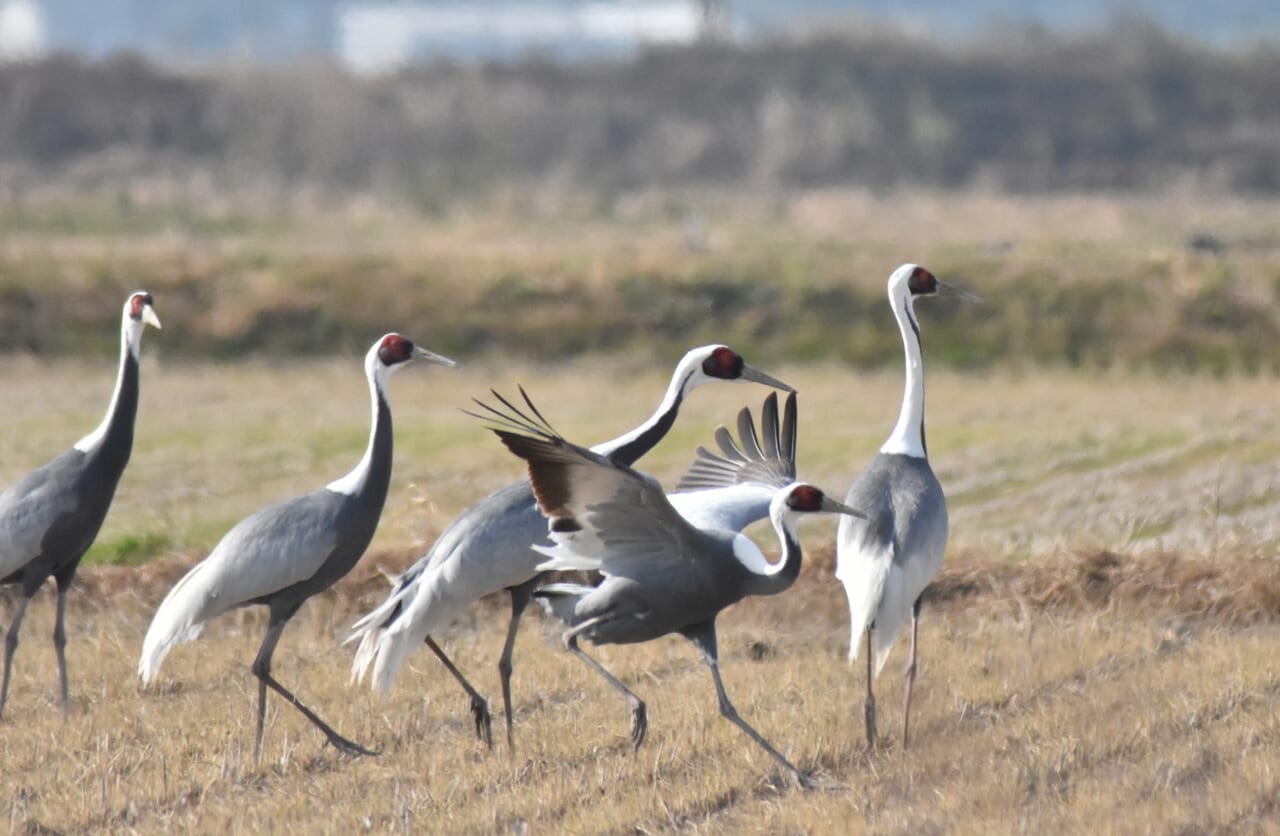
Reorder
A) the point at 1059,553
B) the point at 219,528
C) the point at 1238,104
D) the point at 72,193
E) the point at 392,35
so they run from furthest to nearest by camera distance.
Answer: the point at 392,35
the point at 1238,104
the point at 72,193
the point at 219,528
the point at 1059,553

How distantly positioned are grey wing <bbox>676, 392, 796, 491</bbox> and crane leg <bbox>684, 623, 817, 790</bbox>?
117 cm

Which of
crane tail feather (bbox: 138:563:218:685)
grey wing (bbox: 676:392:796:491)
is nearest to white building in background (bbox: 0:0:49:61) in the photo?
grey wing (bbox: 676:392:796:491)

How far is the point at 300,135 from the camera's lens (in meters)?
41.2

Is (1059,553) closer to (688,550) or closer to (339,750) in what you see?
(688,550)

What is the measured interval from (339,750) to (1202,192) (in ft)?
117

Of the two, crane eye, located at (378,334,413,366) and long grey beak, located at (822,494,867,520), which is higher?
crane eye, located at (378,334,413,366)

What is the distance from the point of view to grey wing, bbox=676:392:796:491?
8.46 meters

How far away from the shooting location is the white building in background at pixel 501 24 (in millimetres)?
55594

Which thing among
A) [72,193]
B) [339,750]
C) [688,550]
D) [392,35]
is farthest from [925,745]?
[392,35]

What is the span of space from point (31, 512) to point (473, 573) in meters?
2.07

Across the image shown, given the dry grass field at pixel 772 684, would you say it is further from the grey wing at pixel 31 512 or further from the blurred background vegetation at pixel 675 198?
the blurred background vegetation at pixel 675 198

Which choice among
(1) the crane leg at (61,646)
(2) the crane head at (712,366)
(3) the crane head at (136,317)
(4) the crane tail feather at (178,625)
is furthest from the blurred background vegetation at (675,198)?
(4) the crane tail feather at (178,625)

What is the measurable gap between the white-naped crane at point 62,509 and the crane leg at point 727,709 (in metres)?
2.76

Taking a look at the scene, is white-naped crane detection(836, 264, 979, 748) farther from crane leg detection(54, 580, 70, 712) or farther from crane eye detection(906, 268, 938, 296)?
crane leg detection(54, 580, 70, 712)
